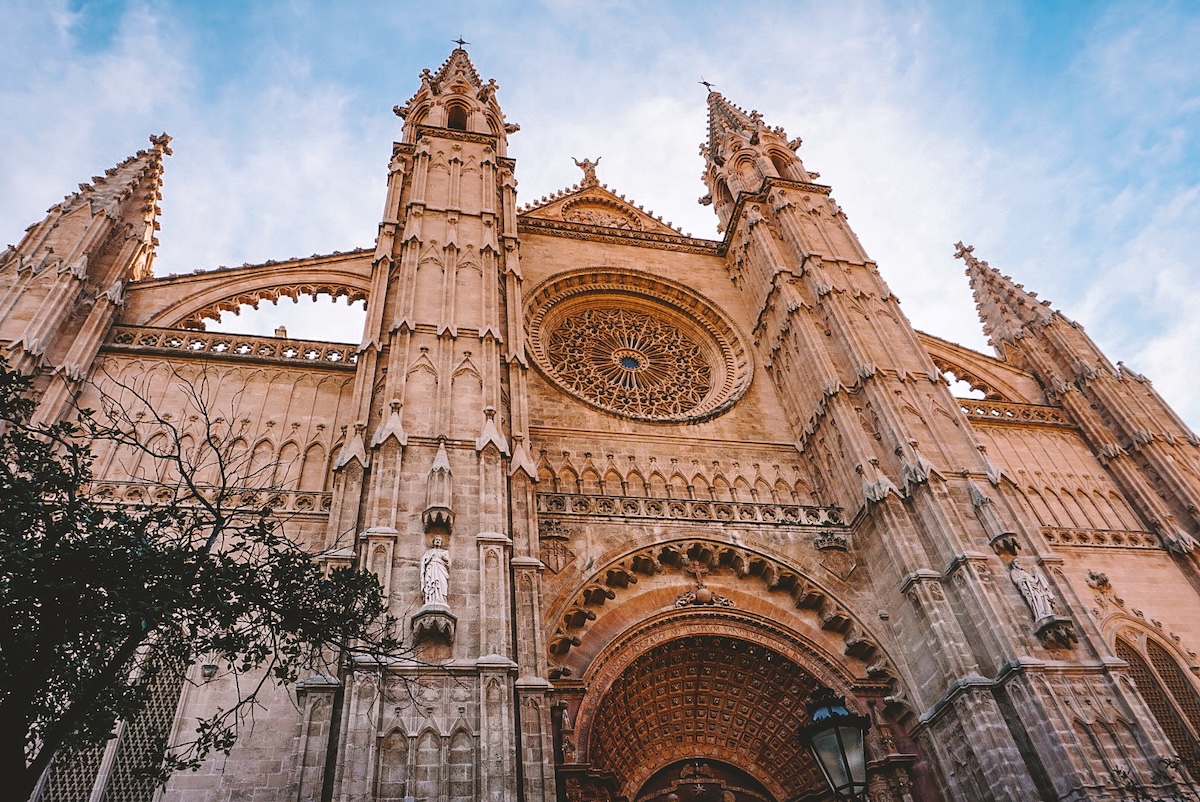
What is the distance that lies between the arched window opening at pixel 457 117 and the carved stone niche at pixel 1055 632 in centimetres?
1872

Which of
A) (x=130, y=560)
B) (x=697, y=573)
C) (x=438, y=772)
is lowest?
(x=438, y=772)

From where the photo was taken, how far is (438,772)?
9.42m

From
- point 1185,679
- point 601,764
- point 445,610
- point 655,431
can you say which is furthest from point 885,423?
point 445,610

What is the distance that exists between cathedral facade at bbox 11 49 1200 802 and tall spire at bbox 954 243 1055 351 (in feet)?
5.70

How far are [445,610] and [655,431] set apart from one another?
7308mm

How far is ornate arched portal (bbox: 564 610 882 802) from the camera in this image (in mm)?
12977

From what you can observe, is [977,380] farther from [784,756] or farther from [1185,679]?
[784,756]

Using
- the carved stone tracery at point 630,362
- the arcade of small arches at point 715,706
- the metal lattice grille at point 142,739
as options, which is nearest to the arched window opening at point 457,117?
the carved stone tracery at point 630,362

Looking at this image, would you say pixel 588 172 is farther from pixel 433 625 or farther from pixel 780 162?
pixel 433 625

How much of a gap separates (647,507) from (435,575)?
15.8 ft

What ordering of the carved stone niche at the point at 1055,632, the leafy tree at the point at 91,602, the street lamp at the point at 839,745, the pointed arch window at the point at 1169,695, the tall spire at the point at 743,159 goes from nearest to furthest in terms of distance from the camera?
the street lamp at the point at 839,745 → the leafy tree at the point at 91,602 → the carved stone niche at the point at 1055,632 → the pointed arch window at the point at 1169,695 → the tall spire at the point at 743,159

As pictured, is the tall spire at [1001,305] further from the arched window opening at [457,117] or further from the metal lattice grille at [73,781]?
the metal lattice grille at [73,781]

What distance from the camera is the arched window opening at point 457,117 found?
23397 mm

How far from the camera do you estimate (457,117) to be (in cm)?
2367
